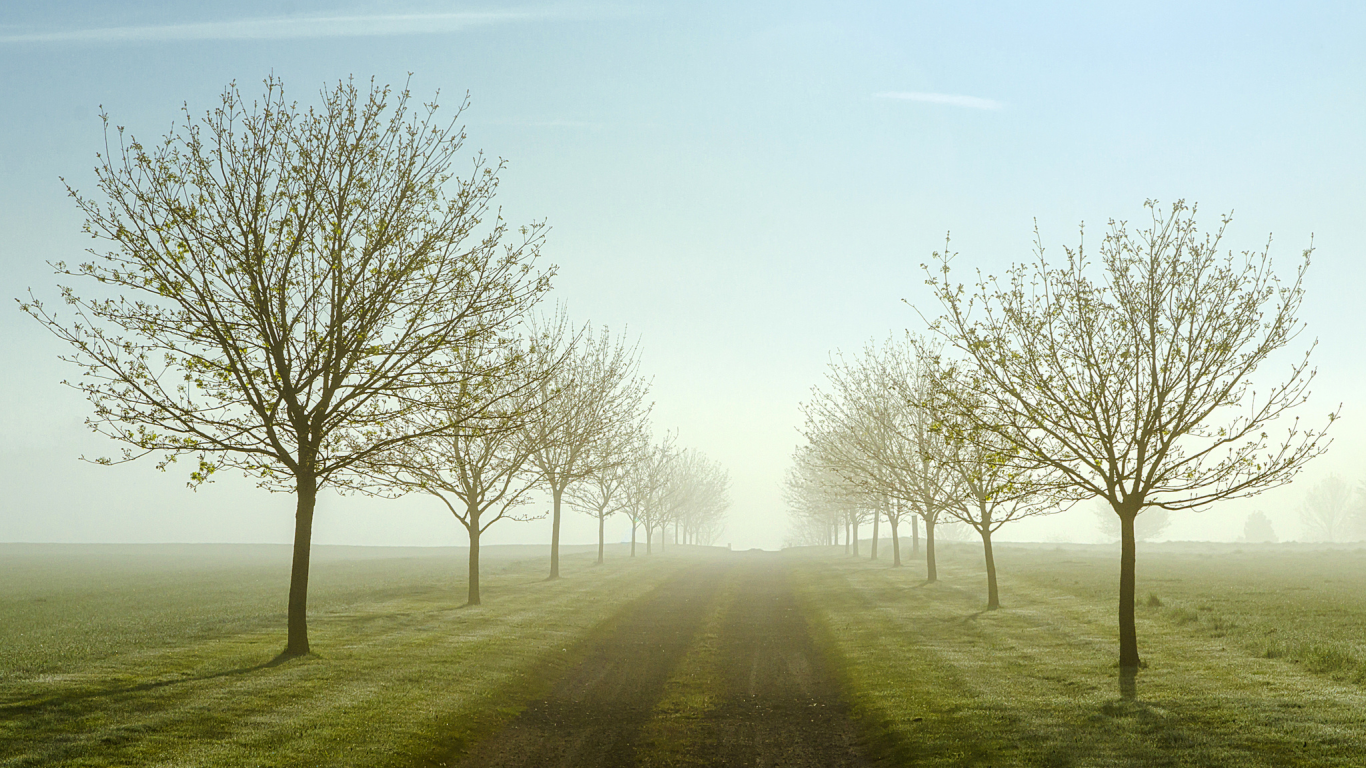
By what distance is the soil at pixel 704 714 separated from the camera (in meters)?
10.4

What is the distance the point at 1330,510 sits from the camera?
453ft

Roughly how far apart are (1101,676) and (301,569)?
16964 millimetres

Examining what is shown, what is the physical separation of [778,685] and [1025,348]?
8.78 m

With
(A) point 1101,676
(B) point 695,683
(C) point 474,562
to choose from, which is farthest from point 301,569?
(A) point 1101,676

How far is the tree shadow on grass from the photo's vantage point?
1111 cm

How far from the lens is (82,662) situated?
1500 centimetres

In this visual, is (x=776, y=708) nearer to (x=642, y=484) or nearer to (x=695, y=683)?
(x=695, y=683)

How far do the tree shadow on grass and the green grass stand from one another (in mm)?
40

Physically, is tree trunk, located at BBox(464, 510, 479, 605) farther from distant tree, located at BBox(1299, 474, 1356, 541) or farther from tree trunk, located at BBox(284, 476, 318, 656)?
distant tree, located at BBox(1299, 474, 1356, 541)

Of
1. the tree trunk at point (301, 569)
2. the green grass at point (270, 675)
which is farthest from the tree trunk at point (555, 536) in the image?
the tree trunk at point (301, 569)

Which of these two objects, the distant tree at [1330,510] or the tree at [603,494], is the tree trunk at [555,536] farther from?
the distant tree at [1330,510]

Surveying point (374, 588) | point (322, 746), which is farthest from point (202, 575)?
point (322, 746)

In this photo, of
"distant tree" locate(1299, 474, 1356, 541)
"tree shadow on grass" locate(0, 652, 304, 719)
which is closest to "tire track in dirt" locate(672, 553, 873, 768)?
"tree shadow on grass" locate(0, 652, 304, 719)

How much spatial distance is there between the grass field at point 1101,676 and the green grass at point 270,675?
22.9 ft
